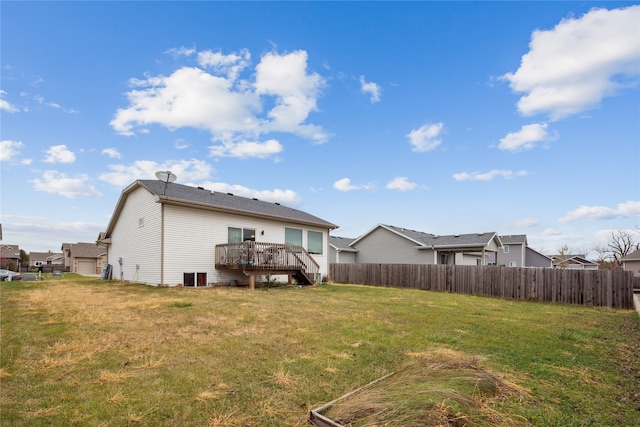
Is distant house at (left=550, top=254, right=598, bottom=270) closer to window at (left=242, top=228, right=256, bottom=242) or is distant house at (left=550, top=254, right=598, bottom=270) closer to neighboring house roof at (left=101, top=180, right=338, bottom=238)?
neighboring house roof at (left=101, top=180, right=338, bottom=238)

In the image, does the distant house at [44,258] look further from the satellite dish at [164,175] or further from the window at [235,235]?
the satellite dish at [164,175]

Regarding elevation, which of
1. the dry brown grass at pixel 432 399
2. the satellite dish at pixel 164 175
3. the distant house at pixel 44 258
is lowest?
the distant house at pixel 44 258

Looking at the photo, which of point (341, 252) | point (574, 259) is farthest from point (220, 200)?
point (574, 259)

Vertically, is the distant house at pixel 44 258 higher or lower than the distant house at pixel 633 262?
lower

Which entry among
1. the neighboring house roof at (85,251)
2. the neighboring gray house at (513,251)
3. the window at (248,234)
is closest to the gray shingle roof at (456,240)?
the window at (248,234)

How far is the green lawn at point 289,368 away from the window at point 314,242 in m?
11.5

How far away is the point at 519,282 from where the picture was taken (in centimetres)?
1417

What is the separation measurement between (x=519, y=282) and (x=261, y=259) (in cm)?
1118

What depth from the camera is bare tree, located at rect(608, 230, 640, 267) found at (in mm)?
41000

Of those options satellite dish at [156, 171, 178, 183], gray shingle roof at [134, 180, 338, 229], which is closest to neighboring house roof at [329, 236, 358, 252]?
gray shingle roof at [134, 180, 338, 229]

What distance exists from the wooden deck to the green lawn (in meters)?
5.85

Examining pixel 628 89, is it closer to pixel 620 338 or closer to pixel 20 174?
pixel 620 338

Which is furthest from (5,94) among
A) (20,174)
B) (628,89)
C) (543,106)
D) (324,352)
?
(628,89)

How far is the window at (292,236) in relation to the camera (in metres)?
17.8
